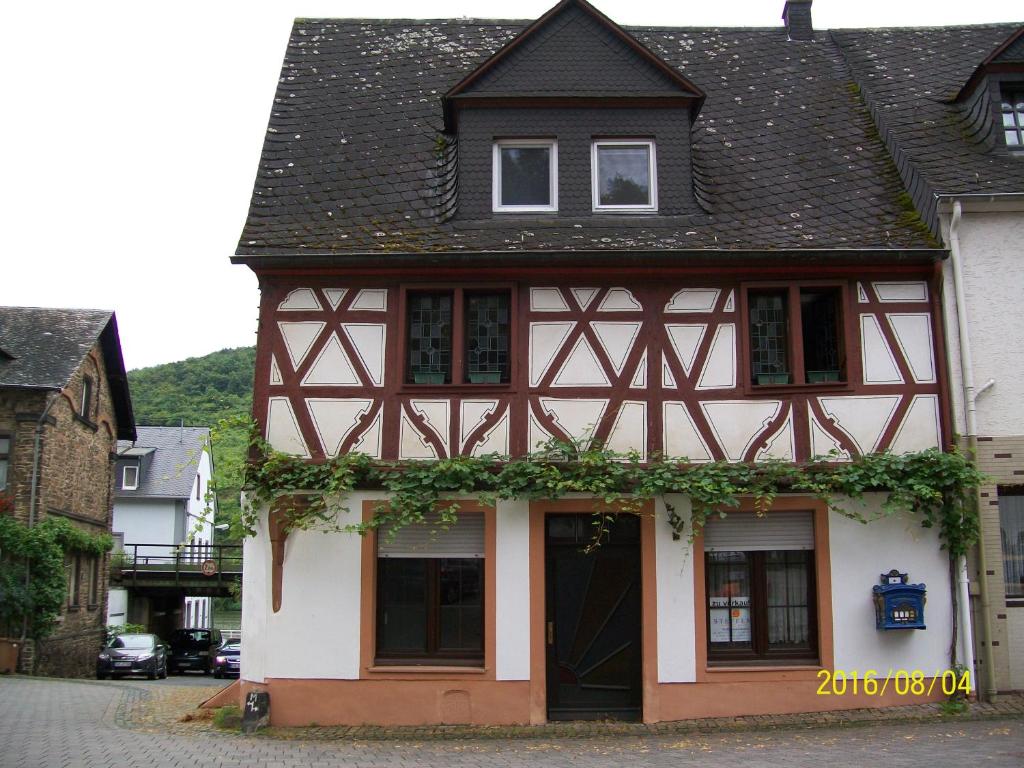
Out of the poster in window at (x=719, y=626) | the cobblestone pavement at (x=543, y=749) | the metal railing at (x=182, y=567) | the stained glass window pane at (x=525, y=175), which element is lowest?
the cobblestone pavement at (x=543, y=749)

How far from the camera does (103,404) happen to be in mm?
32562

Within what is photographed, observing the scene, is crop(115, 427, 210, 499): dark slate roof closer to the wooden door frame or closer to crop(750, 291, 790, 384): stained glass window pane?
the wooden door frame

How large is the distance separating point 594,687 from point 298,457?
15.5ft

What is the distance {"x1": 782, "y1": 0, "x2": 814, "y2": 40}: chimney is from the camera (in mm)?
18469

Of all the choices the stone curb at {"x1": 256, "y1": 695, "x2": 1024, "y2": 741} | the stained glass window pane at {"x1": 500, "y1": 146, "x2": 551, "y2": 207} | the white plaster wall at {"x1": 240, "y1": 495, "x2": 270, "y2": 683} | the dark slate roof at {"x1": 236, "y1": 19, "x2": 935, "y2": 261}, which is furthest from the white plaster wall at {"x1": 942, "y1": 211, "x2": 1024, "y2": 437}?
the white plaster wall at {"x1": 240, "y1": 495, "x2": 270, "y2": 683}

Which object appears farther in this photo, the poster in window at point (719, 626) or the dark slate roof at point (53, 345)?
the dark slate roof at point (53, 345)

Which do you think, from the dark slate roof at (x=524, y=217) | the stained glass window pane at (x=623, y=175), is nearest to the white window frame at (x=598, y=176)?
the stained glass window pane at (x=623, y=175)

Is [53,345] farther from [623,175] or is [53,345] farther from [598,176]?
[623,175]

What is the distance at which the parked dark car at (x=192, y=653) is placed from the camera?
36500mm

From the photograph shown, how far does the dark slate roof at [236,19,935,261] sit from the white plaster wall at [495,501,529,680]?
3479 millimetres

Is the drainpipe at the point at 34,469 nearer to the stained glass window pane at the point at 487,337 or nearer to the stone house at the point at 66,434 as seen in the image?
the stone house at the point at 66,434

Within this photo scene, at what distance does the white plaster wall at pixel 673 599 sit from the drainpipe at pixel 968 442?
3.35 metres

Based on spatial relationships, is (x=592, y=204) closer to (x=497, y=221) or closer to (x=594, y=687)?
(x=497, y=221)

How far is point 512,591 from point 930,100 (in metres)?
9.96
